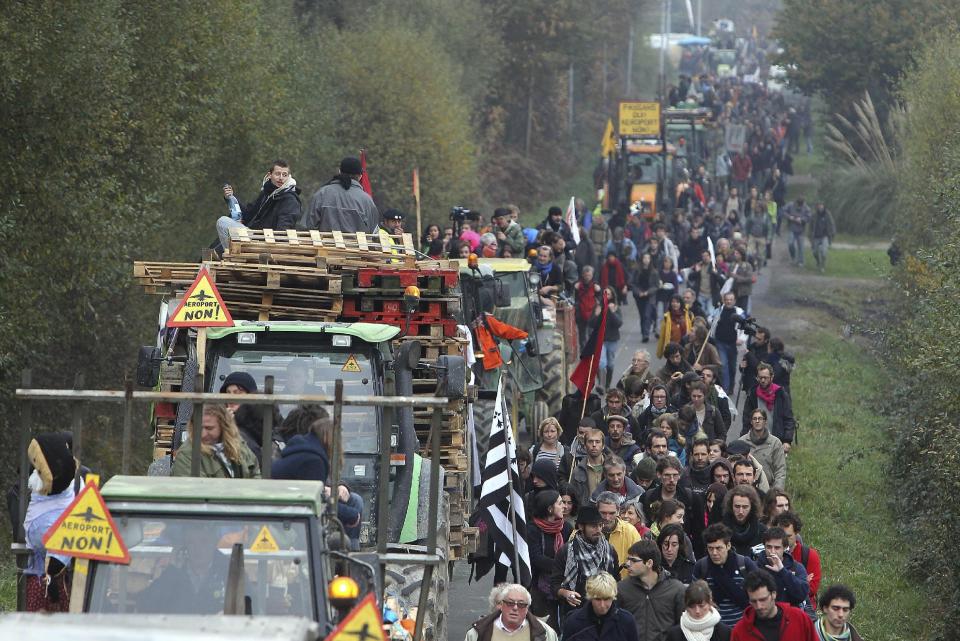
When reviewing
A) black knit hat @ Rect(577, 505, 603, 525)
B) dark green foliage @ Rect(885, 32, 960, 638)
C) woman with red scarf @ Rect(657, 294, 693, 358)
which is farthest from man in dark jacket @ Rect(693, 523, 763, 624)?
woman with red scarf @ Rect(657, 294, 693, 358)

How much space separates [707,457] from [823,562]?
4.54 metres

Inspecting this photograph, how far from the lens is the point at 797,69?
2285 inches

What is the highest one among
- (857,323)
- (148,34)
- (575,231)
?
(148,34)

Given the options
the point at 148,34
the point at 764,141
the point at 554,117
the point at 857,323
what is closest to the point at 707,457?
the point at 148,34

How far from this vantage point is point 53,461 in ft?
29.6

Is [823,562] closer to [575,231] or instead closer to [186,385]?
[186,385]

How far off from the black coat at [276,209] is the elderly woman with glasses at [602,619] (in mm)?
6888

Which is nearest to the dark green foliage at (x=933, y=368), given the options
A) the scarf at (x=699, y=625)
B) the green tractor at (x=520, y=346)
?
the green tractor at (x=520, y=346)

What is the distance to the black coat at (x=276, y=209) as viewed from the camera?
A: 16.5m

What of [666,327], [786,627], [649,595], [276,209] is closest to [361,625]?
[786,627]

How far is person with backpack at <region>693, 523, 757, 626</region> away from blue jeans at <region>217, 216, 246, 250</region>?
4712 millimetres

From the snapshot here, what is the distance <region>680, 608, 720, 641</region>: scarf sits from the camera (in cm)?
1063

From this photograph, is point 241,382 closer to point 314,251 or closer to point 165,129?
point 314,251

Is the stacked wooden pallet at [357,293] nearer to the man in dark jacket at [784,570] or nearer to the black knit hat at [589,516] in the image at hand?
the black knit hat at [589,516]
